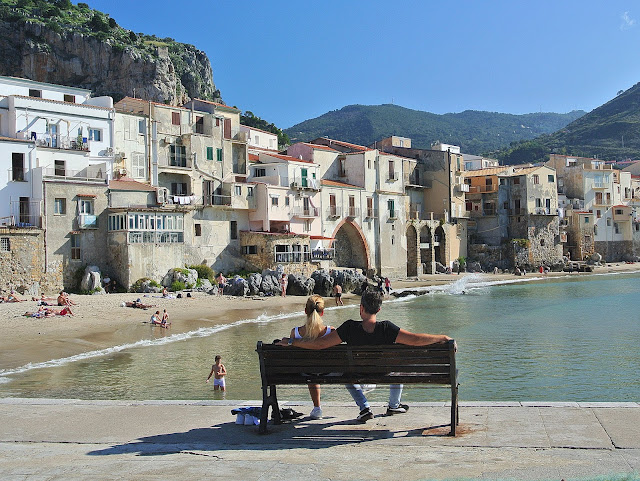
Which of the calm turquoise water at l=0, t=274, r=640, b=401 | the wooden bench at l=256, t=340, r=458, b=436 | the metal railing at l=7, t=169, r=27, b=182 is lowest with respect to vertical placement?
the calm turquoise water at l=0, t=274, r=640, b=401

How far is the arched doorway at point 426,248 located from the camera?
2783 inches

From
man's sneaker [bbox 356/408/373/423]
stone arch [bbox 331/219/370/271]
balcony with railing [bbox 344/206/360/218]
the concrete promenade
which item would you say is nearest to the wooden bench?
man's sneaker [bbox 356/408/373/423]

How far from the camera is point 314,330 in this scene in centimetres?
893

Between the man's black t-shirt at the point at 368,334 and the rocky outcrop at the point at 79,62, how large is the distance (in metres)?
82.1

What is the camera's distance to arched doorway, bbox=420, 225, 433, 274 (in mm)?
70688

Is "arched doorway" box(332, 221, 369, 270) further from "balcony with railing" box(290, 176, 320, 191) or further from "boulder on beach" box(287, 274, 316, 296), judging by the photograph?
"boulder on beach" box(287, 274, 316, 296)

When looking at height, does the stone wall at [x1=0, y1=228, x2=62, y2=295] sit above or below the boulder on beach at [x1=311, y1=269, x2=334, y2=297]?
above

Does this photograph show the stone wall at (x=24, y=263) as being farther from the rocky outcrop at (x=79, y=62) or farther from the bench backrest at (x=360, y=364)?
the rocky outcrop at (x=79, y=62)

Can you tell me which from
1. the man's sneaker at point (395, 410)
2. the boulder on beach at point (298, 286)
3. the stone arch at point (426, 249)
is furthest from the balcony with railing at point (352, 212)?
the man's sneaker at point (395, 410)

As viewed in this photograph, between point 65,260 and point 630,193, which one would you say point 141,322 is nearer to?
point 65,260

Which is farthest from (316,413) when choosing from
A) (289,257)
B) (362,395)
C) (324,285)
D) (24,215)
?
(289,257)

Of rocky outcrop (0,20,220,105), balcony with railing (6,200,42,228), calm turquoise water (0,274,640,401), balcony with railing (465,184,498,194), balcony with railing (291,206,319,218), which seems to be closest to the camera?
calm turquoise water (0,274,640,401)

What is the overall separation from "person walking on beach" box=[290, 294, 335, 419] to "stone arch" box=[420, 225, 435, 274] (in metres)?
62.1

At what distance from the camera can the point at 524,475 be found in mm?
6379
